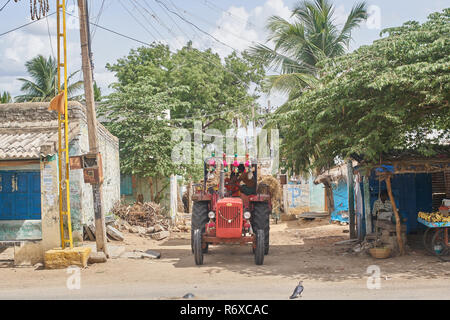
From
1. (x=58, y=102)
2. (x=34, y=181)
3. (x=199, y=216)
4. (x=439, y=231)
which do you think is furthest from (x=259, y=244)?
(x=34, y=181)

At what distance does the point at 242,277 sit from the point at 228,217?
1702mm

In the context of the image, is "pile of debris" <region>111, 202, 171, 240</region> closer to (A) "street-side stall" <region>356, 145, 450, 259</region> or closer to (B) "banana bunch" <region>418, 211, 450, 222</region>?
(A) "street-side stall" <region>356, 145, 450, 259</region>

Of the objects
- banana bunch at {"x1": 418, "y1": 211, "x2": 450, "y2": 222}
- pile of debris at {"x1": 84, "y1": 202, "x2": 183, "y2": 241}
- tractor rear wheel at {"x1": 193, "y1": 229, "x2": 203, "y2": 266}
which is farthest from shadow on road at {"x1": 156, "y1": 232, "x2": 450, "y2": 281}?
pile of debris at {"x1": 84, "y1": 202, "x2": 183, "y2": 241}

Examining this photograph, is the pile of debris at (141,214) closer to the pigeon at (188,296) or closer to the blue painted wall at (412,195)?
the blue painted wall at (412,195)

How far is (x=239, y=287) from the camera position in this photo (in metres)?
8.88

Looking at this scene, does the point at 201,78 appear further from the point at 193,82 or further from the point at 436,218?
the point at 436,218

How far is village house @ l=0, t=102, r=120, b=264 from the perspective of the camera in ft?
39.5

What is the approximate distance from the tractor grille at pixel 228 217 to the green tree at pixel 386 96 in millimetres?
2544

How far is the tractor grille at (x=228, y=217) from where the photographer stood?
11188 mm

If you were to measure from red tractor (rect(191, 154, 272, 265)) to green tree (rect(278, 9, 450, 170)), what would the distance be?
193 cm
